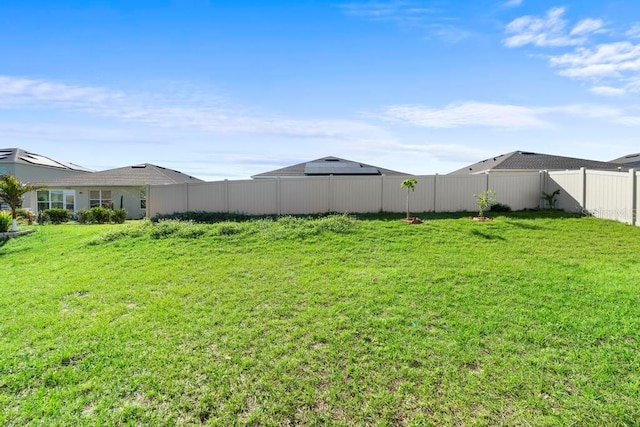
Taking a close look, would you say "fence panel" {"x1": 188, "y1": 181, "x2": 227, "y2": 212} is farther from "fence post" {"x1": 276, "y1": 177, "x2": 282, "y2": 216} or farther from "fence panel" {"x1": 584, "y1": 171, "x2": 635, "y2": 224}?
"fence panel" {"x1": 584, "y1": 171, "x2": 635, "y2": 224}

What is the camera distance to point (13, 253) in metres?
9.38

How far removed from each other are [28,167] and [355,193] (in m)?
26.3

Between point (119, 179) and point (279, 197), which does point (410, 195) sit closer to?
point (279, 197)

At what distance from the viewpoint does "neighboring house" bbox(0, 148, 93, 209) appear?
24.2 metres

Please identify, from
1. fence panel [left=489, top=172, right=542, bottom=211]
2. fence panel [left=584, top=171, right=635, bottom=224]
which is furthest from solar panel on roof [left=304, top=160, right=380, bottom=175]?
fence panel [left=584, top=171, right=635, bottom=224]

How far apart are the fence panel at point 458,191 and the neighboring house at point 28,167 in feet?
72.3

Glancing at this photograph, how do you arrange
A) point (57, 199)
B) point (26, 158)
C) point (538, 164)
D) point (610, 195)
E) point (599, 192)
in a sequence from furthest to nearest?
point (26, 158)
point (57, 199)
point (538, 164)
point (599, 192)
point (610, 195)

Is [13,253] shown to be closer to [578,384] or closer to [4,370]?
[4,370]

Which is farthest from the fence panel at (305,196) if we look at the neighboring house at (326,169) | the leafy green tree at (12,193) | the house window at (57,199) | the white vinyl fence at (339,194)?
the house window at (57,199)

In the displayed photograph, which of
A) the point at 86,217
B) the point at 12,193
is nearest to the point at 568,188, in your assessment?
the point at 86,217

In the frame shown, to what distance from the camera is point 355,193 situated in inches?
517

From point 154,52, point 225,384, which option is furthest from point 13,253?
point 225,384

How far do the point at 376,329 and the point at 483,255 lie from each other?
14.2 ft

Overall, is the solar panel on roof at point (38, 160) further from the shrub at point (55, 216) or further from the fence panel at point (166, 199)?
the fence panel at point (166, 199)
